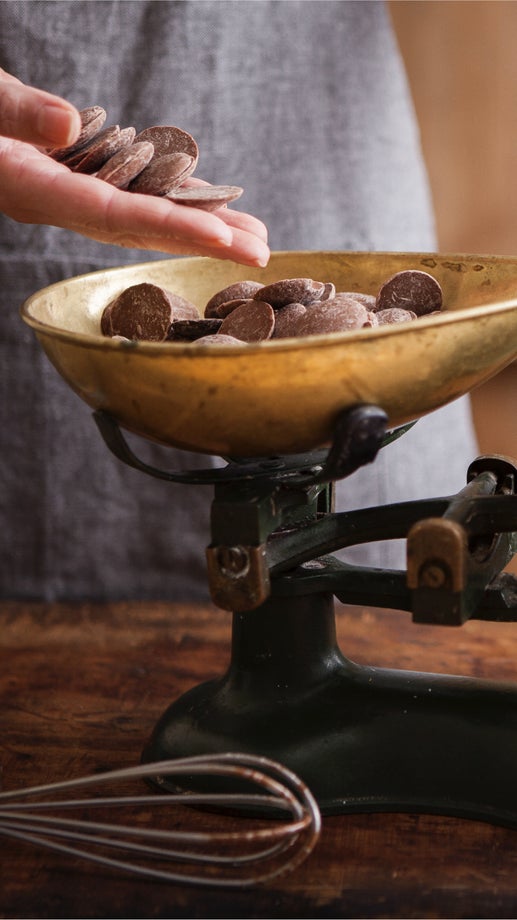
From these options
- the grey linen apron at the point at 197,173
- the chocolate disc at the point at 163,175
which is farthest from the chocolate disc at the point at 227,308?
the grey linen apron at the point at 197,173

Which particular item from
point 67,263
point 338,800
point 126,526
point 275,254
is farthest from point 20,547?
point 338,800

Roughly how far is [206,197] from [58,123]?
0.54 ft

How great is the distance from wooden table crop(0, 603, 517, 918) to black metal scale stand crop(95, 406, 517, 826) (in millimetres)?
36

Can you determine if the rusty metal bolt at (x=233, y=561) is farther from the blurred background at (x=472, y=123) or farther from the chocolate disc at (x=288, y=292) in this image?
the blurred background at (x=472, y=123)

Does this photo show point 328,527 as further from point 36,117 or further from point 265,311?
point 36,117

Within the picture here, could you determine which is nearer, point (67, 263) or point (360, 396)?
point (360, 396)

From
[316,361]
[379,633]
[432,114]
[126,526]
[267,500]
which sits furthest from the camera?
[432,114]

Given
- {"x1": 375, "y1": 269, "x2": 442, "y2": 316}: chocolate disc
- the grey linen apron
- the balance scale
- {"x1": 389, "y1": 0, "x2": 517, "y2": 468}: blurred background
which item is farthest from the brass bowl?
{"x1": 389, "y1": 0, "x2": 517, "y2": 468}: blurred background

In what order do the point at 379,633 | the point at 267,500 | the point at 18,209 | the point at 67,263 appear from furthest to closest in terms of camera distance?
the point at 67,263
the point at 379,633
the point at 18,209
the point at 267,500

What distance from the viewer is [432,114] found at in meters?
1.95

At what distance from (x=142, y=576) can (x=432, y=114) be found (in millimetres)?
995

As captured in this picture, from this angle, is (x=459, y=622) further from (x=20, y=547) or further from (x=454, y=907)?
(x=20, y=547)

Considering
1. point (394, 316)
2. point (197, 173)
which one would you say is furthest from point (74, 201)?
point (197, 173)

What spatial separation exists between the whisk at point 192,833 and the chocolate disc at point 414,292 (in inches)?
15.5
